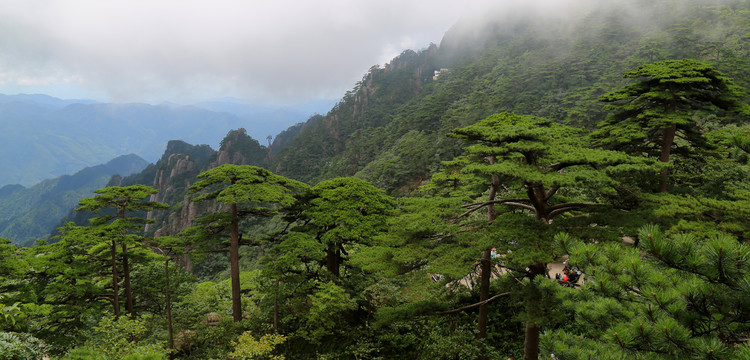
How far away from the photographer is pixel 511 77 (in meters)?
48.4

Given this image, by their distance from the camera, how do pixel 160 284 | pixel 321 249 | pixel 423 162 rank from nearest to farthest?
pixel 321 249 < pixel 160 284 < pixel 423 162

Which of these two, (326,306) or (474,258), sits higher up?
(474,258)

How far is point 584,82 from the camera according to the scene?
132 feet

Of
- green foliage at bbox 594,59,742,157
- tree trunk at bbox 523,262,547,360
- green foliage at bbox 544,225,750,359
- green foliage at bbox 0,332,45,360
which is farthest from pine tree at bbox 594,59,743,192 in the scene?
green foliage at bbox 0,332,45,360

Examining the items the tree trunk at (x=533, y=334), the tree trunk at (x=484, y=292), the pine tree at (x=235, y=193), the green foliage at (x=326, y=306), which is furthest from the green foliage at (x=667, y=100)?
the pine tree at (x=235, y=193)

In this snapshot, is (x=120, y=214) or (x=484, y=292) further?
(x=120, y=214)

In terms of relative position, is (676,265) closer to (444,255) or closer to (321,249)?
(444,255)

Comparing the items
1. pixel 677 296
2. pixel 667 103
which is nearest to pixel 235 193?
pixel 677 296

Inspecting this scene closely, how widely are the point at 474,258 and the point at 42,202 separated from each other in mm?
170910

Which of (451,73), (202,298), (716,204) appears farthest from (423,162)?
(451,73)

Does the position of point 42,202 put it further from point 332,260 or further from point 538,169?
point 538,169

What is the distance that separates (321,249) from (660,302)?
399 inches

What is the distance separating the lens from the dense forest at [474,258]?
339 cm

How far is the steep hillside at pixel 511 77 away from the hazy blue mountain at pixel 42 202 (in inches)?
3822
